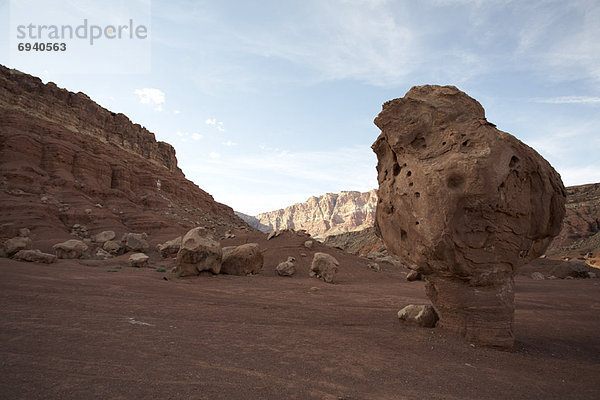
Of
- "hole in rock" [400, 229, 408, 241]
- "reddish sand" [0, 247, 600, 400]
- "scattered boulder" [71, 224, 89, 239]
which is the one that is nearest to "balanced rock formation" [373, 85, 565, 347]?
"hole in rock" [400, 229, 408, 241]

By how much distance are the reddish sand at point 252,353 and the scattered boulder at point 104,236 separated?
17.2m

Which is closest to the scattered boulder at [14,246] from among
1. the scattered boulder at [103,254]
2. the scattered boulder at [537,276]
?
the scattered boulder at [103,254]

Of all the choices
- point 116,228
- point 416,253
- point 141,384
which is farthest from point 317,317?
point 116,228

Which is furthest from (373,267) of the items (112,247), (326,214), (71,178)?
(326,214)

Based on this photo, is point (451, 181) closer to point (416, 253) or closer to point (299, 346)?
point (416, 253)

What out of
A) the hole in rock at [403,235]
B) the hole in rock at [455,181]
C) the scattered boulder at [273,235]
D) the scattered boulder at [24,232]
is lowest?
the scattered boulder at [273,235]

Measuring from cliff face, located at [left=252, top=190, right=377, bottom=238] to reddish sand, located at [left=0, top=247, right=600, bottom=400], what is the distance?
5162 inches

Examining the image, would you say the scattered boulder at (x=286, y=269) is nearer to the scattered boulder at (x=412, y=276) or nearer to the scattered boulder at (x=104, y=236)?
the scattered boulder at (x=412, y=276)

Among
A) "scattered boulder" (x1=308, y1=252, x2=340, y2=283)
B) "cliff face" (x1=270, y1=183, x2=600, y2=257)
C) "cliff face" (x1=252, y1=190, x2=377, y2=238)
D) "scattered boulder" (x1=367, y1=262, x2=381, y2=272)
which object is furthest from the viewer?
"cliff face" (x1=252, y1=190, x2=377, y2=238)

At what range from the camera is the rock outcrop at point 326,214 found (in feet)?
485

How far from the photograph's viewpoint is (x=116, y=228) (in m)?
27.9

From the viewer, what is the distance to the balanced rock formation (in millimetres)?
5418

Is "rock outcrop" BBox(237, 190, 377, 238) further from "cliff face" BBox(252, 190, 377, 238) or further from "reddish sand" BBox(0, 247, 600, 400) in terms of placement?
"reddish sand" BBox(0, 247, 600, 400)

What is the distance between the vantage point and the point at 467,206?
5.41 m
